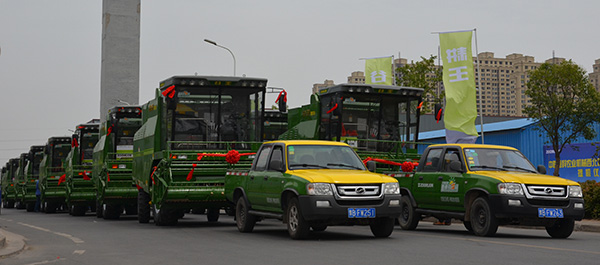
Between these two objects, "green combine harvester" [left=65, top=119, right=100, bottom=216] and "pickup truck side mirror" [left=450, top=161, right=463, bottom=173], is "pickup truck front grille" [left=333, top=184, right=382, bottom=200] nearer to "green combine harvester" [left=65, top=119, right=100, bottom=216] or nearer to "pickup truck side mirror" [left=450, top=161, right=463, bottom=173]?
"pickup truck side mirror" [left=450, top=161, right=463, bottom=173]

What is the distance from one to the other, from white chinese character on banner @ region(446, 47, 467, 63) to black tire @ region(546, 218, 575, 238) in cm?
1655

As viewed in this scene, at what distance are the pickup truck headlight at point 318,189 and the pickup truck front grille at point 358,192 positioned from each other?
12 cm

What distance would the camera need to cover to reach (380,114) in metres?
21.0

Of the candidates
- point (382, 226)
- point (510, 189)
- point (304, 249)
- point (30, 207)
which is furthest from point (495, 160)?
point (30, 207)

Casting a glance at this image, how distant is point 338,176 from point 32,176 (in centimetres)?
3213

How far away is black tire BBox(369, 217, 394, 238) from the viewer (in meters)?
13.5

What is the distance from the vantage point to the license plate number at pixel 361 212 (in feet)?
41.5

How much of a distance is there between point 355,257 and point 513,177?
4679 mm

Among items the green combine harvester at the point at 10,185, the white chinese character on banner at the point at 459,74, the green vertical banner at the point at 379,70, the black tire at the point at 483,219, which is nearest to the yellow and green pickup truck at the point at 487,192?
the black tire at the point at 483,219

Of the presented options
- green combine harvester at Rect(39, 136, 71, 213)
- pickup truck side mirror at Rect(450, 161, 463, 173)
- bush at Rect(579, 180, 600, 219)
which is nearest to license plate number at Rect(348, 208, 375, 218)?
pickup truck side mirror at Rect(450, 161, 463, 173)

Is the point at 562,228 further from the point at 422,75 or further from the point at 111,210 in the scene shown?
the point at 422,75

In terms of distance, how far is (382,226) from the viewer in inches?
535

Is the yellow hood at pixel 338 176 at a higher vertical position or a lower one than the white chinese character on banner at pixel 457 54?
lower

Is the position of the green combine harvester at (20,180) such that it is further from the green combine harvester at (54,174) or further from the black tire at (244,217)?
the black tire at (244,217)
